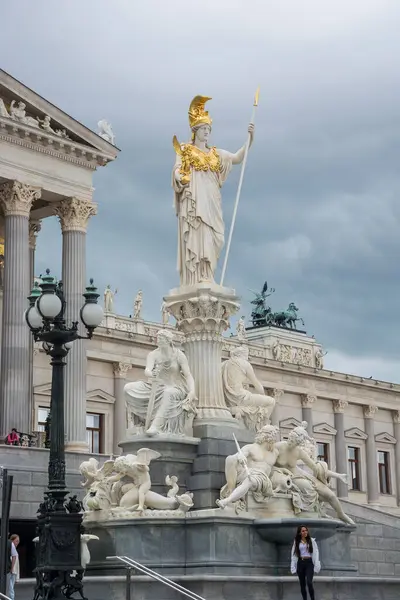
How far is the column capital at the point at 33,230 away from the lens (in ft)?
146

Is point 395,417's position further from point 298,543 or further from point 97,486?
point 298,543

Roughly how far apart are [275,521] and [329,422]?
56.4 metres

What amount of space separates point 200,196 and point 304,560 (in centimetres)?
780

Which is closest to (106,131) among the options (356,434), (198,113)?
(198,113)

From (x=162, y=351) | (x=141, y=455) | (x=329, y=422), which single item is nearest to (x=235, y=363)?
(x=162, y=351)

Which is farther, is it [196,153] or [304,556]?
Result: [196,153]

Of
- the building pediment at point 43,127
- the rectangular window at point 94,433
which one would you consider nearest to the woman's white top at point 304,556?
the building pediment at point 43,127

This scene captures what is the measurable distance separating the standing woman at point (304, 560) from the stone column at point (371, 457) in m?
58.7

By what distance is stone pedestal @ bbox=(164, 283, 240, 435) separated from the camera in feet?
69.9

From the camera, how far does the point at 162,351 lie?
20672 mm

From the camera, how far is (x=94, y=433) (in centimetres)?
5678

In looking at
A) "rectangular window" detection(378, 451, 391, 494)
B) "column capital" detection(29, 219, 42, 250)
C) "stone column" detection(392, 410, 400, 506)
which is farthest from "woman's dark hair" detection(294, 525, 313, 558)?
"stone column" detection(392, 410, 400, 506)

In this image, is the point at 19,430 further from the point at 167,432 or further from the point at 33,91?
the point at 167,432

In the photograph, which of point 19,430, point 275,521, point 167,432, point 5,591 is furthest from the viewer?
point 19,430
